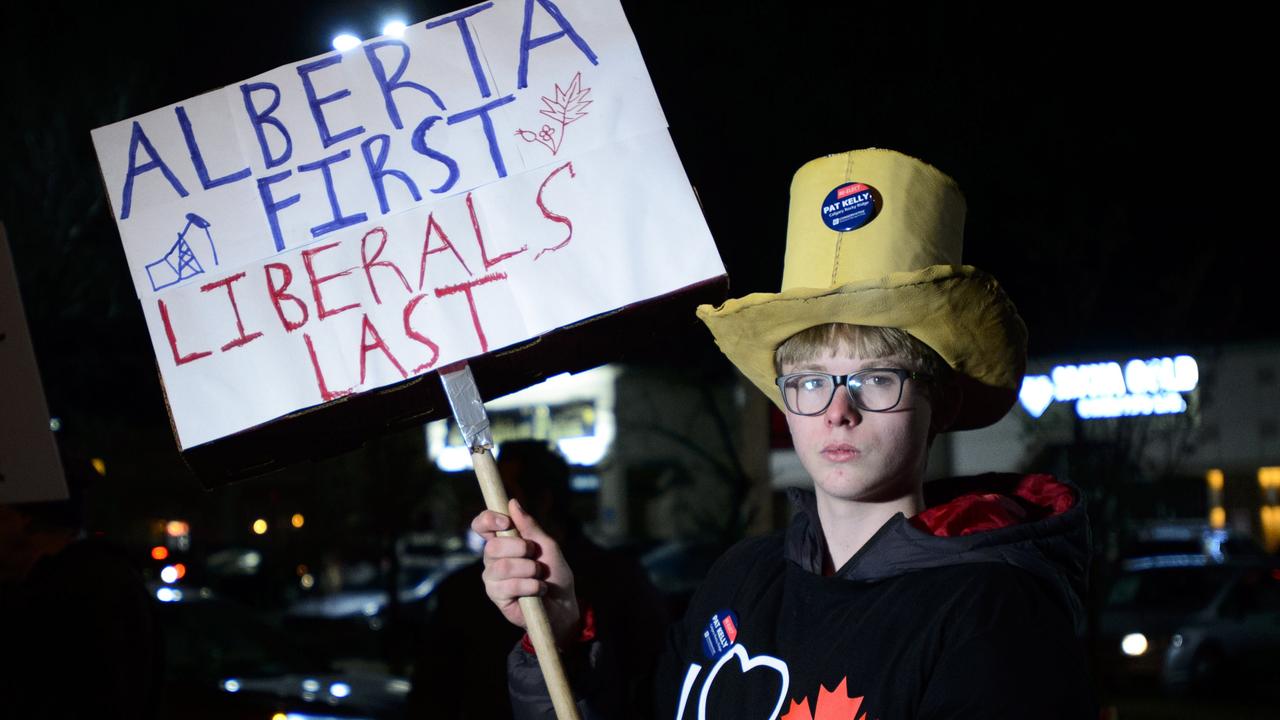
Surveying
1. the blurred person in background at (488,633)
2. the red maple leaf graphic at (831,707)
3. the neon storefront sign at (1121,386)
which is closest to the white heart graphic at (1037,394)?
the neon storefront sign at (1121,386)

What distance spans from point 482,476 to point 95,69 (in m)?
6.07

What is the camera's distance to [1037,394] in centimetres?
1017

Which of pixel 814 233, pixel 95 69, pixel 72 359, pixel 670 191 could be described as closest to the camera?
pixel 814 233

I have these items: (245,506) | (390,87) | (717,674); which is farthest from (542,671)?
(245,506)

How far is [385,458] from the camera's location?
51.1ft

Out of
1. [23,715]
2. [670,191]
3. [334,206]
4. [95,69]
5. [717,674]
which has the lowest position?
[717,674]

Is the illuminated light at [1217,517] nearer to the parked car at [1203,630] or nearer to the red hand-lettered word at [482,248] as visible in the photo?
the parked car at [1203,630]

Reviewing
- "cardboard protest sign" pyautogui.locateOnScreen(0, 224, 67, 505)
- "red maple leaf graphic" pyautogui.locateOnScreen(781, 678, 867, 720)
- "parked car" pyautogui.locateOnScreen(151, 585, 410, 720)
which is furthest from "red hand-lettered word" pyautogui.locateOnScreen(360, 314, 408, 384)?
"parked car" pyautogui.locateOnScreen(151, 585, 410, 720)

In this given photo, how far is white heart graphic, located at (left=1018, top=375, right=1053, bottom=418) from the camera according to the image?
952 centimetres

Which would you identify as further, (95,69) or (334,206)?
(95,69)

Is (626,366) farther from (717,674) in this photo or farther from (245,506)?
(717,674)

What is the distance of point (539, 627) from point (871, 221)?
0.91m

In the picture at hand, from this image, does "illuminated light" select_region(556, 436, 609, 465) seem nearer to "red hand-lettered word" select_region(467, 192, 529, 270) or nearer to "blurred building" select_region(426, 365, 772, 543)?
"blurred building" select_region(426, 365, 772, 543)

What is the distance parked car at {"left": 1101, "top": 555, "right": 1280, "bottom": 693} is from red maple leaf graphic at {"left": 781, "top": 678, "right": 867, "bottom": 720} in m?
12.1
